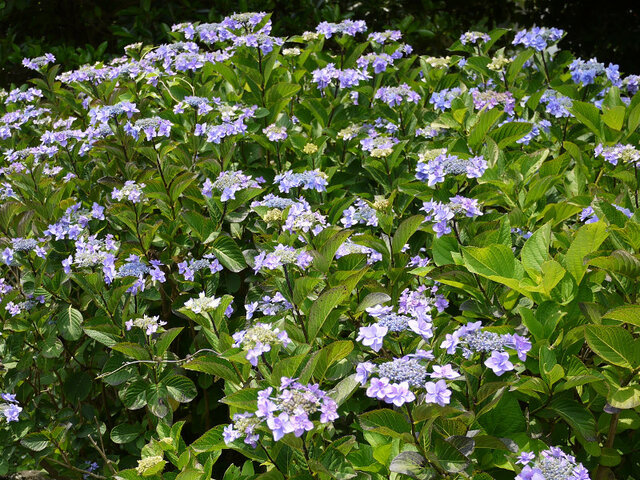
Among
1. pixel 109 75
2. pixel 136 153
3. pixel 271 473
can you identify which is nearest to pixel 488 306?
pixel 271 473

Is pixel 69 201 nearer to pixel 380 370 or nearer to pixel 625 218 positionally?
pixel 380 370

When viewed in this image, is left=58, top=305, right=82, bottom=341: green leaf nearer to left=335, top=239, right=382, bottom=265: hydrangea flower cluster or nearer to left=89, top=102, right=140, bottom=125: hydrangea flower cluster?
left=89, top=102, right=140, bottom=125: hydrangea flower cluster

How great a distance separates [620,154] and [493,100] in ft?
1.83

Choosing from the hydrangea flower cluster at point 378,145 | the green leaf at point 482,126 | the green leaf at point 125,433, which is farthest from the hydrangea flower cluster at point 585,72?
the green leaf at point 125,433

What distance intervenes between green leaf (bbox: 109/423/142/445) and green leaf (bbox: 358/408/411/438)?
39.6 inches

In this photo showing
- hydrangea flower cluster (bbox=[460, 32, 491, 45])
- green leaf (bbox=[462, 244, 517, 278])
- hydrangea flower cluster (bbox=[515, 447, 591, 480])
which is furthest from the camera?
hydrangea flower cluster (bbox=[460, 32, 491, 45])

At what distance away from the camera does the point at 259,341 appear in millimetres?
1363

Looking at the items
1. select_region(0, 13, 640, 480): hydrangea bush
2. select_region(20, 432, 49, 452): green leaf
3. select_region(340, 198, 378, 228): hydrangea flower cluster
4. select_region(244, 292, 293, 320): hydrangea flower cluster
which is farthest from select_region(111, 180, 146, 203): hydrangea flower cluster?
select_region(20, 432, 49, 452): green leaf

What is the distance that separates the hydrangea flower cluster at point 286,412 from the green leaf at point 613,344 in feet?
1.74

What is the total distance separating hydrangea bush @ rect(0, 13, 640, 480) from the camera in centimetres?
133

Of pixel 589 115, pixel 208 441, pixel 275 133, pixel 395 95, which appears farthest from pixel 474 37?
pixel 208 441

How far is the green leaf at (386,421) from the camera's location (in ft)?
4.31

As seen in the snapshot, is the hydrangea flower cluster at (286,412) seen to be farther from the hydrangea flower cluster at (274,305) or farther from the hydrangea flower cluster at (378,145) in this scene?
the hydrangea flower cluster at (378,145)

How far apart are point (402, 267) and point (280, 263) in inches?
16.4
